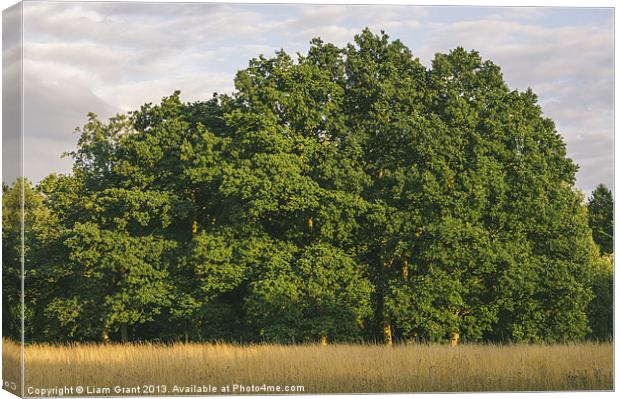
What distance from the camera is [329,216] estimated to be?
26203mm

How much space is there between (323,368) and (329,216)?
24.4 feet

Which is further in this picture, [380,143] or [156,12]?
[380,143]

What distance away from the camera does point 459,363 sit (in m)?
19.8

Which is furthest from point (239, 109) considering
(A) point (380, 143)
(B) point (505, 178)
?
(B) point (505, 178)

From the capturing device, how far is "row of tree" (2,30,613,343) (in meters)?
26.3

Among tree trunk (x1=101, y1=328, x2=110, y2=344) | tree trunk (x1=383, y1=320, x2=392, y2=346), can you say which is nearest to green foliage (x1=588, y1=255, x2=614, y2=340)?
tree trunk (x1=383, y1=320, x2=392, y2=346)

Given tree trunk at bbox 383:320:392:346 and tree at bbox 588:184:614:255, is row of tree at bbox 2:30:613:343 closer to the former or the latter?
tree trunk at bbox 383:320:392:346

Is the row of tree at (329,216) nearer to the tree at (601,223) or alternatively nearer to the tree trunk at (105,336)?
the tree trunk at (105,336)

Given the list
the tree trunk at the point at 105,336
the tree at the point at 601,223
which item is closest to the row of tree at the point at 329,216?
the tree trunk at the point at 105,336

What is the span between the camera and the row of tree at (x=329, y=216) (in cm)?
2628

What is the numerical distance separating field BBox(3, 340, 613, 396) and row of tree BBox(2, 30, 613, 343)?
216 inches

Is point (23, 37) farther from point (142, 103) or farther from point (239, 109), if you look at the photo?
point (239, 109)

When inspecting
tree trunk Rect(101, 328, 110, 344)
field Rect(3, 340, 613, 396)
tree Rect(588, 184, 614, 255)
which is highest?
tree Rect(588, 184, 614, 255)

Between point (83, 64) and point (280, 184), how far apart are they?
674cm
